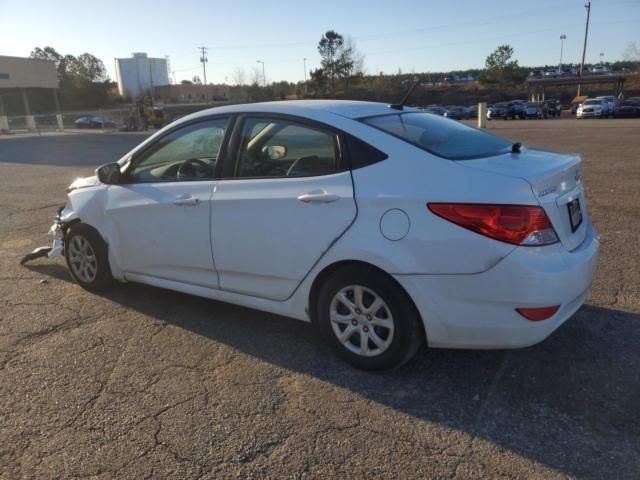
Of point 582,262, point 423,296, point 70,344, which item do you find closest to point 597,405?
point 582,262

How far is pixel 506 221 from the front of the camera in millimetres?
2867

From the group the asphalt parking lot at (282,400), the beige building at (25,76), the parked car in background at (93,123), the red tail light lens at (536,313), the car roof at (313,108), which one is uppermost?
the beige building at (25,76)

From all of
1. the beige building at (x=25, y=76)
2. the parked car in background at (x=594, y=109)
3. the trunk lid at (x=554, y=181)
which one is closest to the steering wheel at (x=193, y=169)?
the trunk lid at (x=554, y=181)

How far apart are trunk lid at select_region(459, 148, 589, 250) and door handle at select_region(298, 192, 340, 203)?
31.5 inches

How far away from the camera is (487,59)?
10044cm

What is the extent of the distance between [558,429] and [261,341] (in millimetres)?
2035

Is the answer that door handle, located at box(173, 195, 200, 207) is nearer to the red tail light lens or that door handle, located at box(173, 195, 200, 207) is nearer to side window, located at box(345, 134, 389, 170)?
side window, located at box(345, 134, 389, 170)

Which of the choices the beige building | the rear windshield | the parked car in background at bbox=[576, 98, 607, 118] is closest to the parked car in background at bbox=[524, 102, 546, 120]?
the parked car in background at bbox=[576, 98, 607, 118]

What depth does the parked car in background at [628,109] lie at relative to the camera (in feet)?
141

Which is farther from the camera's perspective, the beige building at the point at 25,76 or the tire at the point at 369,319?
the beige building at the point at 25,76

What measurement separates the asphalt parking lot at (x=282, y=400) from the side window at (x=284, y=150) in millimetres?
1249

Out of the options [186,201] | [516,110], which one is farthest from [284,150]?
[516,110]

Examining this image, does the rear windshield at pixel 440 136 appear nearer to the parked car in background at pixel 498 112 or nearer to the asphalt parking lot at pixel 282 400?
the asphalt parking lot at pixel 282 400

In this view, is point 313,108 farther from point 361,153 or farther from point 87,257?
point 87,257
